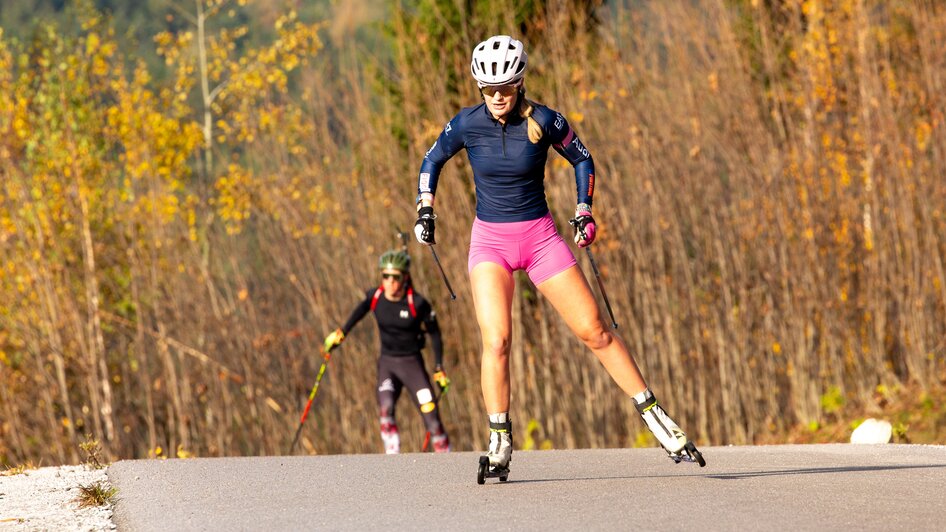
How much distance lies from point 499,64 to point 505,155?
0.45 metres

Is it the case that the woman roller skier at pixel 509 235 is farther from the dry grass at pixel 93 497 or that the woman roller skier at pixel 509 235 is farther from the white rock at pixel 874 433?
the white rock at pixel 874 433

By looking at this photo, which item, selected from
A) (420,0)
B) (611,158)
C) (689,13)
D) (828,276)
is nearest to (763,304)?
(828,276)

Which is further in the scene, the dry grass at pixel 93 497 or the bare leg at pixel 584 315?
the bare leg at pixel 584 315

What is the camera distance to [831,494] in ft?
21.3

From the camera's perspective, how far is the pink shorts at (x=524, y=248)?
680cm

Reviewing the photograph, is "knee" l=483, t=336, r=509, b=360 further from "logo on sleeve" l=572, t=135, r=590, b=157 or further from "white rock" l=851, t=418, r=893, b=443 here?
"white rock" l=851, t=418, r=893, b=443

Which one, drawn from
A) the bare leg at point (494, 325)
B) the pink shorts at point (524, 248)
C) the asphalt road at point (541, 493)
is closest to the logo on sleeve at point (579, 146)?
the pink shorts at point (524, 248)

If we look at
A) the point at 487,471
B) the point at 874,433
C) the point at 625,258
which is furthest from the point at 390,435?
the point at 487,471

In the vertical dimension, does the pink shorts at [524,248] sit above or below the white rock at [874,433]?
above

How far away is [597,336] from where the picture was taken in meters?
6.87

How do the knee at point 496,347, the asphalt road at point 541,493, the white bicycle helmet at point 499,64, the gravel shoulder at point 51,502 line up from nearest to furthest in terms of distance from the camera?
the asphalt road at point 541,493
the gravel shoulder at point 51,502
the white bicycle helmet at point 499,64
the knee at point 496,347

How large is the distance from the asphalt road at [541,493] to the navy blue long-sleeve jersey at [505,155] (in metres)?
1.37

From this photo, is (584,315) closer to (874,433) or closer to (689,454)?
(689,454)

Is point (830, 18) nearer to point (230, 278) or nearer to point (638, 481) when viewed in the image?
point (230, 278)
